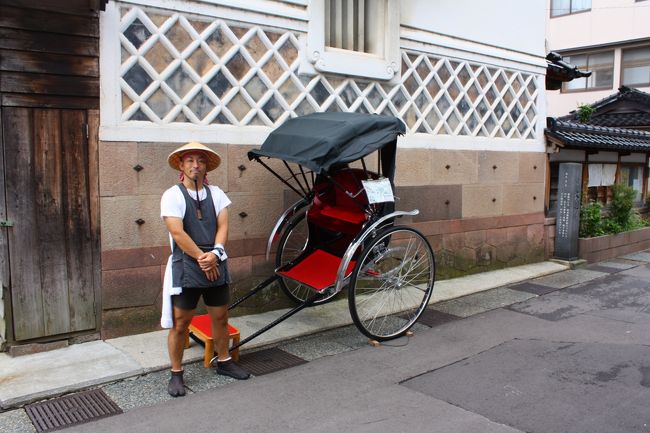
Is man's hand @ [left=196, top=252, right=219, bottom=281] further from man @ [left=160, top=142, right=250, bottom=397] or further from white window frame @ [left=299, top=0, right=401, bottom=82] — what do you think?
white window frame @ [left=299, top=0, right=401, bottom=82]

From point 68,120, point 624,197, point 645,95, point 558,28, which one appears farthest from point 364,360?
point 558,28

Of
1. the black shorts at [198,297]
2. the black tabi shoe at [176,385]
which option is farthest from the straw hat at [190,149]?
the black tabi shoe at [176,385]

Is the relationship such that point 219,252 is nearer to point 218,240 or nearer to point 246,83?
point 218,240

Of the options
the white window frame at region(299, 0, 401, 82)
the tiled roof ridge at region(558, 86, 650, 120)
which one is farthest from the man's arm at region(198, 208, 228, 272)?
the tiled roof ridge at region(558, 86, 650, 120)

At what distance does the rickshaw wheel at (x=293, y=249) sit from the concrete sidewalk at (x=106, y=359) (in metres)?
0.24

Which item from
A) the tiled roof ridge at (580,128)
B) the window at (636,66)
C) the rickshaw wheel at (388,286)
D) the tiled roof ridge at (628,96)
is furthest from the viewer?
the window at (636,66)

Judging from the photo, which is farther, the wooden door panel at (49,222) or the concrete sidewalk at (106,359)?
the wooden door panel at (49,222)

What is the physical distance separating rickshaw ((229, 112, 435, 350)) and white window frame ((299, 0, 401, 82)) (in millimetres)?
976

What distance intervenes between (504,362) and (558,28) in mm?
25198

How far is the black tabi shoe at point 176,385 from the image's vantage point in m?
4.45

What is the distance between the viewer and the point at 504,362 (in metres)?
5.31

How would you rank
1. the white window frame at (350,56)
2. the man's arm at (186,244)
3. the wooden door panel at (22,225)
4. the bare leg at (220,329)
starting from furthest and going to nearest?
1. the white window frame at (350,56)
2. the wooden door panel at (22,225)
3. the bare leg at (220,329)
4. the man's arm at (186,244)

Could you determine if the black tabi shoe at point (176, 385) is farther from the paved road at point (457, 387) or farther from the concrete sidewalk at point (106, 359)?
the concrete sidewalk at point (106, 359)

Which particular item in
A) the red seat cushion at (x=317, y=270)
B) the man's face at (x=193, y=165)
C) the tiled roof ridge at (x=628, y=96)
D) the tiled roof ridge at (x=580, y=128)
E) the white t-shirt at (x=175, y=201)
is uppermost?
the tiled roof ridge at (x=628, y=96)
